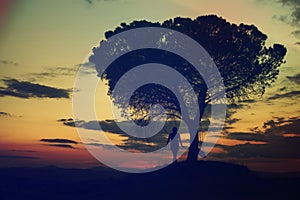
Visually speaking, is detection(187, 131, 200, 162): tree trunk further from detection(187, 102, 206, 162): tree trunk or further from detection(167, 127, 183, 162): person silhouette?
detection(167, 127, 183, 162): person silhouette

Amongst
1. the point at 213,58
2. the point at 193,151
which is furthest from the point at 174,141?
the point at 213,58

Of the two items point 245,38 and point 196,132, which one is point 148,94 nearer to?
point 196,132

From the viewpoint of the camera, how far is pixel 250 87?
44156mm

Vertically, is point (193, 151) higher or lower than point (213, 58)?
lower

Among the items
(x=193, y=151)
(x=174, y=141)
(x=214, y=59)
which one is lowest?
(x=193, y=151)

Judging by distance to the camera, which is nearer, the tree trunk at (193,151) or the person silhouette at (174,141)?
the person silhouette at (174,141)

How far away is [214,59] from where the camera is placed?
4212cm

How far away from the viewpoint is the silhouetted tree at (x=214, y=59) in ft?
135

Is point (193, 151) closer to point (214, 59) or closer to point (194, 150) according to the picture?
point (194, 150)

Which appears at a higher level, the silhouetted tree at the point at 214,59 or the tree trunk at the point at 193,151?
the silhouetted tree at the point at 214,59

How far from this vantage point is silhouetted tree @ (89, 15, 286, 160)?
4106cm

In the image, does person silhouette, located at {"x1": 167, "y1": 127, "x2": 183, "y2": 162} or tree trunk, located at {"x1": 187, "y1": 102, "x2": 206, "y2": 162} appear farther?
tree trunk, located at {"x1": 187, "y1": 102, "x2": 206, "y2": 162}

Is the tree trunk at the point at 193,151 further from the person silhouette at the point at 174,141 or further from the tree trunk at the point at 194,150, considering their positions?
the person silhouette at the point at 174,141

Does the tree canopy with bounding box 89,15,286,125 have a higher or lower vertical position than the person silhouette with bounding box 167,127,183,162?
higher
